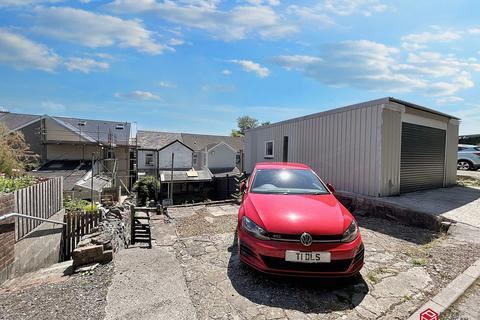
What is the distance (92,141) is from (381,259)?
888 inches

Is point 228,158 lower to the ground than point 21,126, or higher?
lower

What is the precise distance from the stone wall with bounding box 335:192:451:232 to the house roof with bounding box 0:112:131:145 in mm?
20754

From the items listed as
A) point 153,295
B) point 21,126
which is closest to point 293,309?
point 153,295

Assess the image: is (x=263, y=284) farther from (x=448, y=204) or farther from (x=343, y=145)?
(x=448, y=204)

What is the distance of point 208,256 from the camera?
12.2 feet

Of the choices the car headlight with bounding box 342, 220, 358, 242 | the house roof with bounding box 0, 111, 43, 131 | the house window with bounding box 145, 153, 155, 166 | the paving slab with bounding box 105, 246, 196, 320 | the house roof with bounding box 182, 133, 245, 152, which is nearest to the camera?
the paving slab with bounding box 105, 246, 196, 320

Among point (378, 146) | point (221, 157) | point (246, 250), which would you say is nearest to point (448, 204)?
point (378, 146)

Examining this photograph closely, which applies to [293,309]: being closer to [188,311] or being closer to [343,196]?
[188,311]

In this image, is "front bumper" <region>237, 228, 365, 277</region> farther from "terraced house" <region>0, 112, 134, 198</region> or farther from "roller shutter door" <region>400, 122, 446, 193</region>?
"terraced house" <region>0, 112, 134, 198</region>

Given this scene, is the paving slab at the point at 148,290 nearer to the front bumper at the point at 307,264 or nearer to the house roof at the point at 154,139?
the front bumper at the point at 307,264

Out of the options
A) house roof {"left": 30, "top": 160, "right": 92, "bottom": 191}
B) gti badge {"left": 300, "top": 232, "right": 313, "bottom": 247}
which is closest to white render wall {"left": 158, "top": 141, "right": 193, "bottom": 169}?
house roof {"left": 30, "top": 160, "right": 92, "bottom": 191}

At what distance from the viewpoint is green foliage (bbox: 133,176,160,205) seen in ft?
63.2

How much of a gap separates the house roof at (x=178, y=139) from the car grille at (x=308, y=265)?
2401 centimetres

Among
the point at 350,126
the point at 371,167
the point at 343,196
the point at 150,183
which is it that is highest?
the point at 350,126
